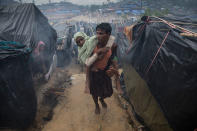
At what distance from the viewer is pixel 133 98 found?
2885mm

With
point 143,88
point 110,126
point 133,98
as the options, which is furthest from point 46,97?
point 143,88

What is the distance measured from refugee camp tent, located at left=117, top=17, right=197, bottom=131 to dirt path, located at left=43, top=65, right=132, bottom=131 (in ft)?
1.64

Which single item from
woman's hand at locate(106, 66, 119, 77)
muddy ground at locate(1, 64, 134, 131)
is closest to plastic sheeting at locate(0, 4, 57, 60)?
muddy ground at locate(1, 64, 134, 131)

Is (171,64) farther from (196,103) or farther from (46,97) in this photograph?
(46,97)

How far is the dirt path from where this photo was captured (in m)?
2.55

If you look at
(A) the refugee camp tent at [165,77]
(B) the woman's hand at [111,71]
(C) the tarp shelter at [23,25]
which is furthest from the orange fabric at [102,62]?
(C) the tarp shelter at [23,25]

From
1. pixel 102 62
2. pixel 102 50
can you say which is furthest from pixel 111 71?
pixel 102 50

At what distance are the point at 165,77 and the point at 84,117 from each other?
1972 mm

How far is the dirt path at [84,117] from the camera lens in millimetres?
2547

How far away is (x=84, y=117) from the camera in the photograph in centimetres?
281

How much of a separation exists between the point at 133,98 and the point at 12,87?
8.14 ft

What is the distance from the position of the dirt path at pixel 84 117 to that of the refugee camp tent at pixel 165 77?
0.50 metres

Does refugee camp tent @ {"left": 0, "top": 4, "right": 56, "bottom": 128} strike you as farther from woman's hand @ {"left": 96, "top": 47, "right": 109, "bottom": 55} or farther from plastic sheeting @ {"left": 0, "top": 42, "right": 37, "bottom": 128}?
woman's hand @ {"left": 96, "top": 47, "right": 109, "bottom": 55}

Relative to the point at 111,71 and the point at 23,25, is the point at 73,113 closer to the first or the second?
the point at 111,71
